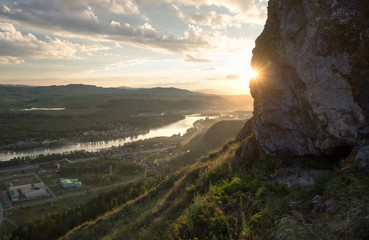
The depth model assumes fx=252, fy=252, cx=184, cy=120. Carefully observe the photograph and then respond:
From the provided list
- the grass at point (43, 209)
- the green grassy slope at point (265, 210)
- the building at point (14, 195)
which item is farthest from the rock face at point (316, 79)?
the building at point (14, 195)

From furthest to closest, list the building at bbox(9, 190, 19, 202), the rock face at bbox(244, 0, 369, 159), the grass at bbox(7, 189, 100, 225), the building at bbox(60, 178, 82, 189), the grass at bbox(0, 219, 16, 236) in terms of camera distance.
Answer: the building at bbox(60, 178, 82, 189) < the building at bbox(9, 190, 19, 202) < the grass at bbox(7, 189, 100, 225) < the grass at bbox(0, 219, 16, 236) < the rock face at bbox(244, 0, 369, 159)

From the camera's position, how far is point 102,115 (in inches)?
5748

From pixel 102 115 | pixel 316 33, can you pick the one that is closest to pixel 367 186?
pixel 316 33

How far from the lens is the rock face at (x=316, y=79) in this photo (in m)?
6.96

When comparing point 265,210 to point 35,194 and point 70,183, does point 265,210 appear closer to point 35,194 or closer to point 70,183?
point 35,194

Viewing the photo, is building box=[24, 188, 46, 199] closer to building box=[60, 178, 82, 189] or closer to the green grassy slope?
building box=[60, 178, 82, 189]

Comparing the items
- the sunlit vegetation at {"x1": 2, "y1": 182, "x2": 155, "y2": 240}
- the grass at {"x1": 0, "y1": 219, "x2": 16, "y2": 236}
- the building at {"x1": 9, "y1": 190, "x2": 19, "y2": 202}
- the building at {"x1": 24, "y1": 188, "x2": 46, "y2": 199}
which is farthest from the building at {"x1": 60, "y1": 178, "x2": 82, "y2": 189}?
the sunlit vegetation at {"x1": 2, "y1": 182, "x2": 155, "y2": 240}

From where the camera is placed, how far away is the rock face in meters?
6.96

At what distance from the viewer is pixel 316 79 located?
7.72 m

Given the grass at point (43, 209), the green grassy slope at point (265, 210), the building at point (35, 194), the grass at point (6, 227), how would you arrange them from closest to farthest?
the green grassy slope at point (265, 210)
the grass at point (6, 227)
the grass at point (43, 209)
the building at point (35, 194)

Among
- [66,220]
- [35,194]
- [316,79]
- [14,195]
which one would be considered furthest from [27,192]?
[316,79]

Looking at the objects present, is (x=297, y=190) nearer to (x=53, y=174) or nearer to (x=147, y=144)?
(x=53, y=174)

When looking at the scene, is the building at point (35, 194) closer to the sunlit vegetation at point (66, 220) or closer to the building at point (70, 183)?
the building at point (70, 183)

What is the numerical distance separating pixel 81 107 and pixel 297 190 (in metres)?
186
